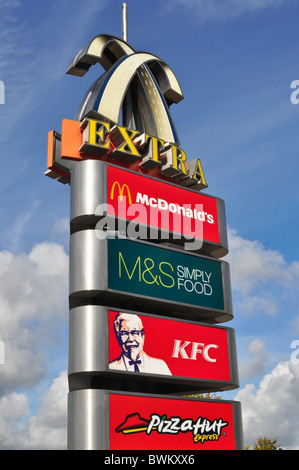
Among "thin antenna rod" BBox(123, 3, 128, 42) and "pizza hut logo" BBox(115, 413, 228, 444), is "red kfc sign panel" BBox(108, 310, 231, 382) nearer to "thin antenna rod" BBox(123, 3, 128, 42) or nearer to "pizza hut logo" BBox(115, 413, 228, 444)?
"pizza hut logo" BBox(115, 413, 228, 444)

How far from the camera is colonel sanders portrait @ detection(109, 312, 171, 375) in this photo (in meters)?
17.6

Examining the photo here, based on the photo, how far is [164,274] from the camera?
65.7 feet

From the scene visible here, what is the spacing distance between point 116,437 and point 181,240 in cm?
853

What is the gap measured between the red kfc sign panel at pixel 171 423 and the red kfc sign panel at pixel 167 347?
3.27ft

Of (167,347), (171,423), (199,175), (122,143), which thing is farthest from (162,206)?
(171,423)

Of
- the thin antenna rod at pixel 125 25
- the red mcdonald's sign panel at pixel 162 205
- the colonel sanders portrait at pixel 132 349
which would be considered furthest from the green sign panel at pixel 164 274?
the thin antenna rod at pixel 125 25

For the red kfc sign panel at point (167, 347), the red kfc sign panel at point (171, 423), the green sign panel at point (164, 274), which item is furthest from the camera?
the green sign panel at point (164, 274)

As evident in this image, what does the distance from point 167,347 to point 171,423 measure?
256cm

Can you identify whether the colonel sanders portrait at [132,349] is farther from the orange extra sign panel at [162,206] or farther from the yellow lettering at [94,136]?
the yellow lettering at [94,136]

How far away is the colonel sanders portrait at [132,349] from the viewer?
1759cm

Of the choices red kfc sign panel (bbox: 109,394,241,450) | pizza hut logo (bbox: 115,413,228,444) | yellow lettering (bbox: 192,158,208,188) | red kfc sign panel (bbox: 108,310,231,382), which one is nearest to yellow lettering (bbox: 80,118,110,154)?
yellow lettering (bbox: 192,158,208,188)

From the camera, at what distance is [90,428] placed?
16125 mm

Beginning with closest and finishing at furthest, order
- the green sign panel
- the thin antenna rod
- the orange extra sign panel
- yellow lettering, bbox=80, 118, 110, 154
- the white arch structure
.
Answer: the green sign panel
the orange extra sign panel
yellow lettering, bbox=80, 118, 110, 154
the white arch structure
the thin antenna rod

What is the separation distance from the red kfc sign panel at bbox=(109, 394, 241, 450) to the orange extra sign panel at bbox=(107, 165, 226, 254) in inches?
262
